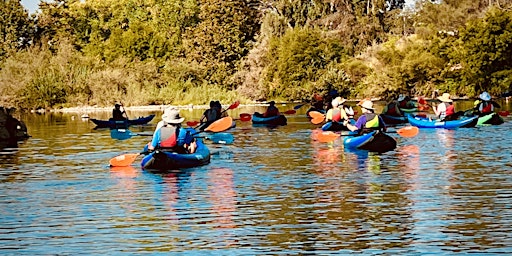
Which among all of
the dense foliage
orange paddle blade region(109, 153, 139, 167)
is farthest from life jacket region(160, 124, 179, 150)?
the dense foliage

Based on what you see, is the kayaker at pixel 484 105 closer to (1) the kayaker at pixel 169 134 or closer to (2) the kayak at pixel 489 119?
(2) the kayak at pixel 489 119

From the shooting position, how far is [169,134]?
16875mm

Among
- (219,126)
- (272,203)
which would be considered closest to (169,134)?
(219,126)

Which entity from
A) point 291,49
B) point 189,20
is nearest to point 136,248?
point 291,49

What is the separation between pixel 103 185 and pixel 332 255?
734cm

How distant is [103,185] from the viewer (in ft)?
52.0

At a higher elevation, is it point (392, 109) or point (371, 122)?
point (371, 122)

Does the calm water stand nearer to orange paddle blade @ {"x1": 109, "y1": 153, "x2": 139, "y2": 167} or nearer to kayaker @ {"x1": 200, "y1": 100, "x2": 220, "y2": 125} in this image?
orange paddle blade @ {"x1": 109, "y1": 153, "x2": 139, "y2": 167}

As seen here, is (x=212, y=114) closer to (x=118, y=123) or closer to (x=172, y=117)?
(x=118, y=123)

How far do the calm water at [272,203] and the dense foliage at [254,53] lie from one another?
3178 centimetres

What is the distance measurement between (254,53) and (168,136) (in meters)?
43.5

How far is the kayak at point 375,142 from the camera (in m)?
19.6

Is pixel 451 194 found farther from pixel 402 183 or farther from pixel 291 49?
pixel 291 49

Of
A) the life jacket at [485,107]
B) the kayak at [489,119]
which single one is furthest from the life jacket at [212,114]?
the life jacket at [485,107]
